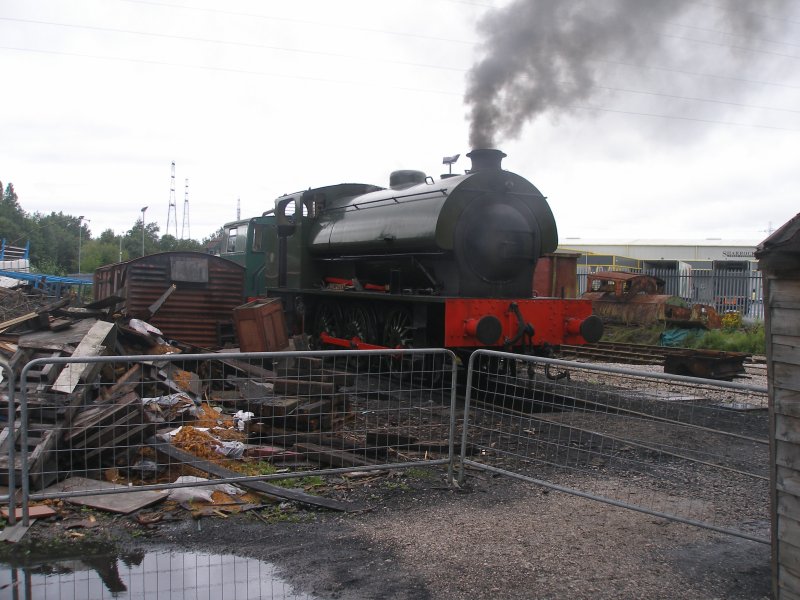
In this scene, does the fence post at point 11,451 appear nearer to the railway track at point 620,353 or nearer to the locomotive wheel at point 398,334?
the locomotive wheel at point 398,334

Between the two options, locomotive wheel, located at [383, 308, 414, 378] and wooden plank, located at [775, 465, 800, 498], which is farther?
locomotive wheel, located at [383, 308, 414, 378]

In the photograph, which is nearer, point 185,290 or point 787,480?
point 787,480

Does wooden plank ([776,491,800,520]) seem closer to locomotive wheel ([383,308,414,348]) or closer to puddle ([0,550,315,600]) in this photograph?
puddle ([0,550,315,600])

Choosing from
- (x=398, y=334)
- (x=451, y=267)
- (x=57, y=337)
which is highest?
(x=451, y=267)

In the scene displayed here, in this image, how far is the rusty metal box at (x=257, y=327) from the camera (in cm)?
1037

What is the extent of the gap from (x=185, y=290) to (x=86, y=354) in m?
5.43

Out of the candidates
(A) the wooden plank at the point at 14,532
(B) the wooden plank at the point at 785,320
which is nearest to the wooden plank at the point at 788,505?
(B) the wooden plank at the point at 785,320

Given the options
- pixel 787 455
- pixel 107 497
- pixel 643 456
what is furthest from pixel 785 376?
pixel 107 497

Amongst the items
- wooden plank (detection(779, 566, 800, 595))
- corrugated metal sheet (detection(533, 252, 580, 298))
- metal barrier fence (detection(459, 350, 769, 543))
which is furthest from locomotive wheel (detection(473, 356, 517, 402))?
corrugated metal sheet (detection(533, 252, 580, 298))

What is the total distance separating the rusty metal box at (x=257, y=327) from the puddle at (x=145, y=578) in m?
6.78

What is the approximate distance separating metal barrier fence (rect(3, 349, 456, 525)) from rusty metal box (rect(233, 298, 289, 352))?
11.7 ft

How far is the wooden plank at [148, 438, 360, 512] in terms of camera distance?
442 centimetres

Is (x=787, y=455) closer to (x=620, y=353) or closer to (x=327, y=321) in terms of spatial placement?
(x=327, y=321)

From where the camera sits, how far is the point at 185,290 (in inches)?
481
